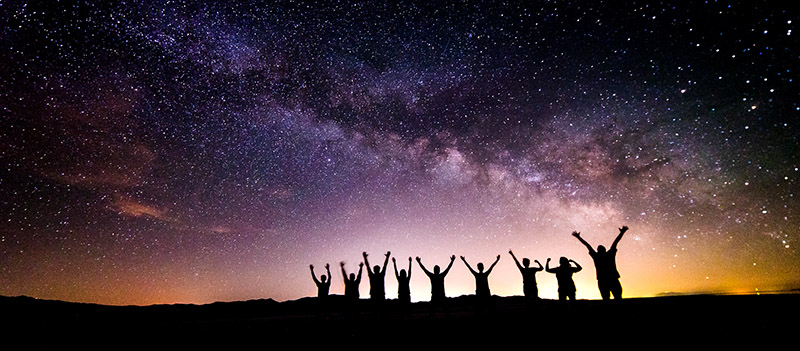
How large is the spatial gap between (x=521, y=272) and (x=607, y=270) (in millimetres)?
2279

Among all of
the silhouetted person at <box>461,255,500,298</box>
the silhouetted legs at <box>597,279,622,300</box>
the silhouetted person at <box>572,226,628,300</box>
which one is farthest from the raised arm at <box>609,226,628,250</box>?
the silhouetted person at <box>461,255,500,298</box>

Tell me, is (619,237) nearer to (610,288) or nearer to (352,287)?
(610,288)

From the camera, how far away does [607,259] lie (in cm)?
731

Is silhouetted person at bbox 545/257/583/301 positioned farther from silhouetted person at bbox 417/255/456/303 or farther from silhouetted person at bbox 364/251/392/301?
silhouetted person at bbox 364/251/392/301

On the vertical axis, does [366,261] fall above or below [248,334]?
above

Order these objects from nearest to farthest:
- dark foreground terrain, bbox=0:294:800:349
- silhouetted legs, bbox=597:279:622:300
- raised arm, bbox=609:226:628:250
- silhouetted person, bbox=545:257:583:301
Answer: dark foreground terrain, bbox=0:294:800:349
silhouetted legs, bbox=597:279:622:300
raised arm, bbox=609:226:628:250
silhouetted person, bbox=545:257:583:301

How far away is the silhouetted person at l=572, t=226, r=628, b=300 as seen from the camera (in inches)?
280

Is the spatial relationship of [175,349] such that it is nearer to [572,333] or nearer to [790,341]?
[572,333]

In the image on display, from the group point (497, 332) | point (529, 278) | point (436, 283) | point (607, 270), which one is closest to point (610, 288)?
point (607, 270)

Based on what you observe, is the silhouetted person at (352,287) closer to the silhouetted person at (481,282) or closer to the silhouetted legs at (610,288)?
the silhouetted person at (481,282)

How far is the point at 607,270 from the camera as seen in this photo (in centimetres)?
722

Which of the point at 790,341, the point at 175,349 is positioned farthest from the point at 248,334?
the point at 790,341

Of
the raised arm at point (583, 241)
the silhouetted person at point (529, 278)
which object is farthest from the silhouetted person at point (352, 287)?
the raised arm at point (583, 241)

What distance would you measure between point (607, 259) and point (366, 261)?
6.70 m
